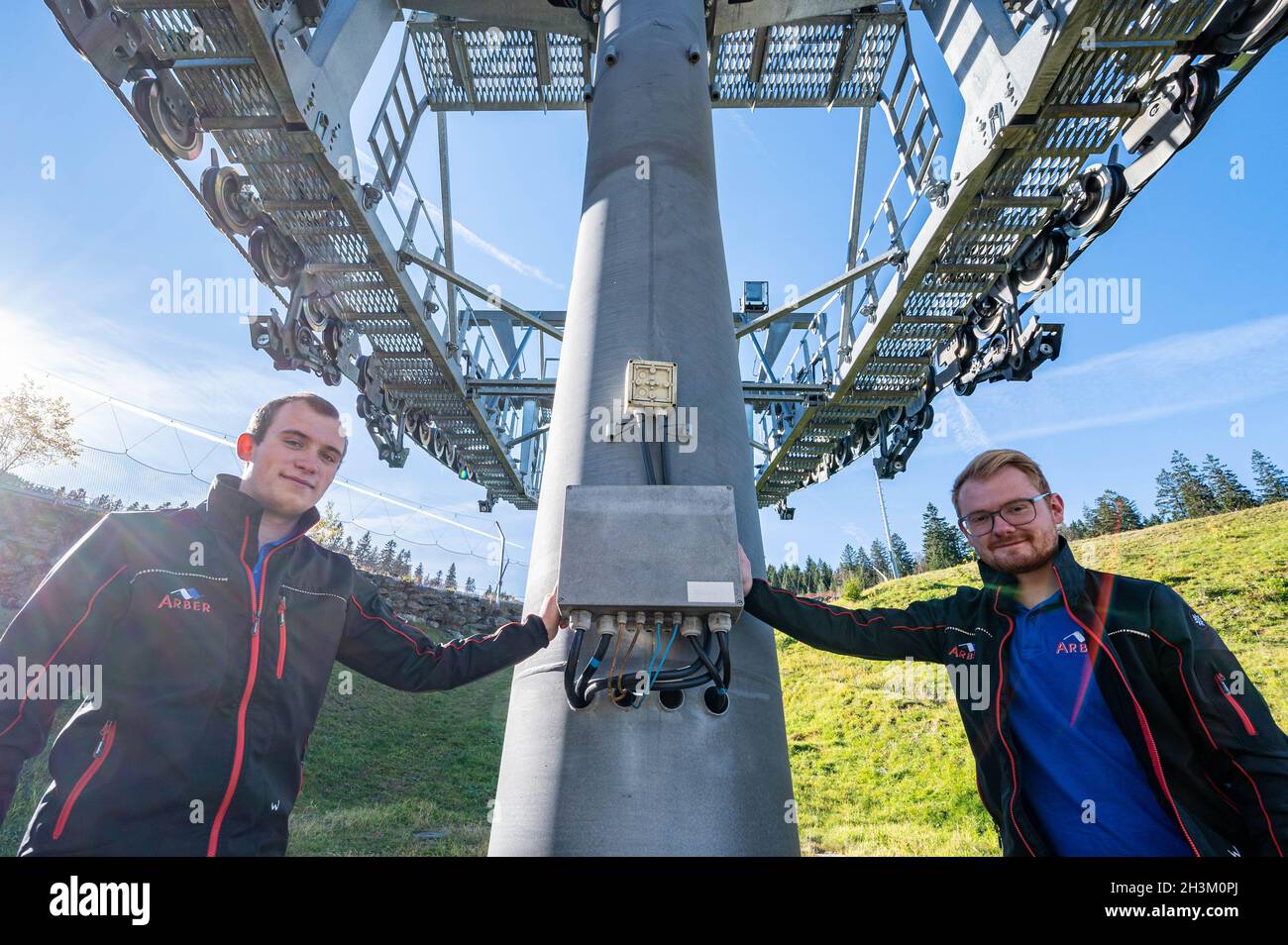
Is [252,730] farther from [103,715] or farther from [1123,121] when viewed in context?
[1123,121]

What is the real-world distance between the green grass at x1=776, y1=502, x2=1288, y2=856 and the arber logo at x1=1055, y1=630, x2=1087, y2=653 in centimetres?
469

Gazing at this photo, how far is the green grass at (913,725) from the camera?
693 cm

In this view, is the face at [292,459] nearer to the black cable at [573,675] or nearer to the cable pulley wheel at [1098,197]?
the black cable at [573,675]

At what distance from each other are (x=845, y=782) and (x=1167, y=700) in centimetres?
754

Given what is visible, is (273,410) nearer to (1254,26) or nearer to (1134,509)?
(1254,26)

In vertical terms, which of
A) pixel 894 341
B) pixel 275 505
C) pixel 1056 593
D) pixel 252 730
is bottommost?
pixel 252 730

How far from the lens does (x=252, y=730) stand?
85.2 inches

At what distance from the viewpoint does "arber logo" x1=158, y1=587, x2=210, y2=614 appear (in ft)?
7.23

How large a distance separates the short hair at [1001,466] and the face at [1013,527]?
2cm

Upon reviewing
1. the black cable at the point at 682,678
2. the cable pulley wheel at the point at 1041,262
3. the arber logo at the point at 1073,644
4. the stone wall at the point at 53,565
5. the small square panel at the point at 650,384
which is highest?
the cable pulley wheel at the point at 1041,262

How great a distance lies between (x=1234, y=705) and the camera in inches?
80.7

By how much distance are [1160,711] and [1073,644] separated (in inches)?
12.7

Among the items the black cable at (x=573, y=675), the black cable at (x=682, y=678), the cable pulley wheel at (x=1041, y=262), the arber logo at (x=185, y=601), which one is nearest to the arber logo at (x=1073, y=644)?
the black cable at (x=682, y=678)
